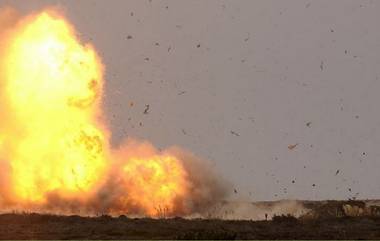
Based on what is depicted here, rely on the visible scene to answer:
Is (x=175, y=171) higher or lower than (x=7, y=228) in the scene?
higher

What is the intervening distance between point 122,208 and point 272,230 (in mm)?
28139

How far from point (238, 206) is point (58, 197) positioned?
17.4 m

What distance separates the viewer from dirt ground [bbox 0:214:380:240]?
49.8m

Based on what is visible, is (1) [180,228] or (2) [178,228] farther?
(1) [180,228]

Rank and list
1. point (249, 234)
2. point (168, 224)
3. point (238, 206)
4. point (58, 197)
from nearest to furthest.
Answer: point (249, 234) < point (168, 224) < point (58, 197) < point (238, 206)

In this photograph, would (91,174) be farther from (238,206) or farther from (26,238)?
(26,238)

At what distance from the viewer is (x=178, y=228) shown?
53469mm

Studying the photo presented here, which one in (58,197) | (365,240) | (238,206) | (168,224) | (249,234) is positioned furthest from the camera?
(238,206)

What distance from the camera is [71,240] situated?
158ft

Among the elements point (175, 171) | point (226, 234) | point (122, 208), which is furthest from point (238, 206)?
point (226, 234)

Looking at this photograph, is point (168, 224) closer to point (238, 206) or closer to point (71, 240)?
point (71, 240)

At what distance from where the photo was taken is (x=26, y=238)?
48094mm

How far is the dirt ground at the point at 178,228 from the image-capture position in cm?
4984

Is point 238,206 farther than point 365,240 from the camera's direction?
Yes
